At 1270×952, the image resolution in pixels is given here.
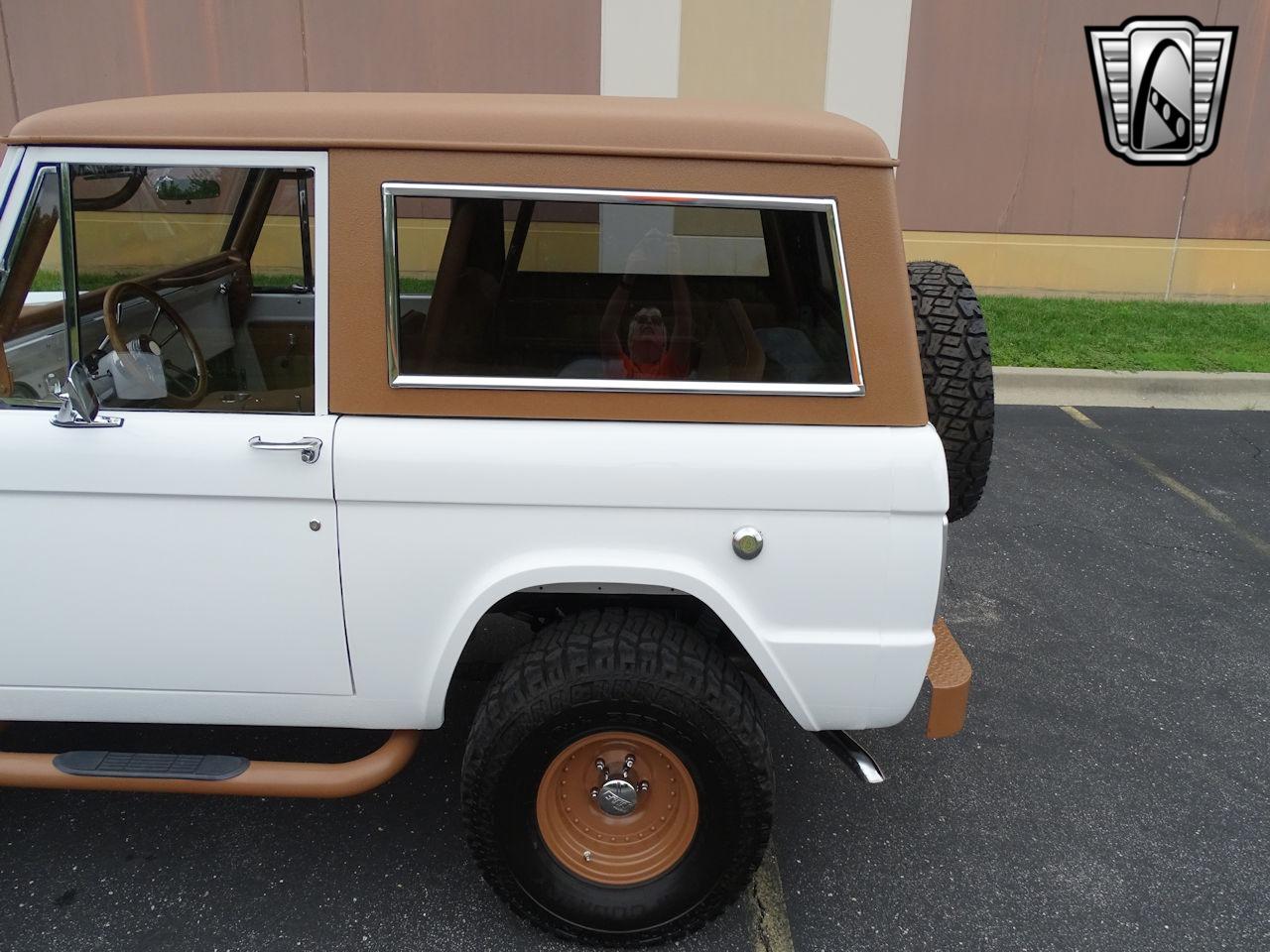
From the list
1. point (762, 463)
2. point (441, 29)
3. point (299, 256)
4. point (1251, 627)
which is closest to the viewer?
point (762, 463)

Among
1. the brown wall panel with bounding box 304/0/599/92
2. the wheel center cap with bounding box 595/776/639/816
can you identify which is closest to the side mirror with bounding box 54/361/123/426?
the wheel center cap with bounding box 595/776/639/816

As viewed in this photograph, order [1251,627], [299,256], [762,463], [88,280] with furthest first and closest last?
[1251,627]
[299,256]
[88,280]
[762,463]

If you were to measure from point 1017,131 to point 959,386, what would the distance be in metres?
8.14

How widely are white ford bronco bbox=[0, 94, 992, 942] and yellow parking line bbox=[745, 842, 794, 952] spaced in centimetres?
20

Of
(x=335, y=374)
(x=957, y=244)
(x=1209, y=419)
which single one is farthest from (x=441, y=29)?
(x=335, y=374)

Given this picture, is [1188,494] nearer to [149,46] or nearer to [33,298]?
[33,298]

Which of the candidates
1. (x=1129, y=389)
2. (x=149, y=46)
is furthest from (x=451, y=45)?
(x=1129, y=389)

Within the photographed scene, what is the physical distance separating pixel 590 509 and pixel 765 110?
1049 millimetres

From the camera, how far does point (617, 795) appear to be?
238 centimetres

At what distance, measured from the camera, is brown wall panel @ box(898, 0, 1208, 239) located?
926cm

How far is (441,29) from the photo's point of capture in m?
8.98

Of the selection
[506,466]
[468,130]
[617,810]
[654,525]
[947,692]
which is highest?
[468,130]

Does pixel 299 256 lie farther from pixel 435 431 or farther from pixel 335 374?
pixel 435 431

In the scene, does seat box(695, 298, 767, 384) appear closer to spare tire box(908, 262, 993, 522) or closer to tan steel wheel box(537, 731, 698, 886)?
spare tire box(908, 262, 993, 522)
